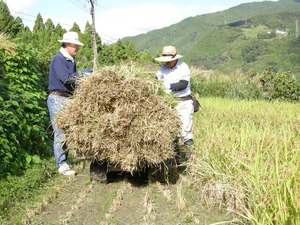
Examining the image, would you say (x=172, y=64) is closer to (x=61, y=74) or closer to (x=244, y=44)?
(x=61, y=74)

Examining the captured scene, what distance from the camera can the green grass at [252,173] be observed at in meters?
2.68

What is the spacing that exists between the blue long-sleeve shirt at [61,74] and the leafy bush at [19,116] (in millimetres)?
627

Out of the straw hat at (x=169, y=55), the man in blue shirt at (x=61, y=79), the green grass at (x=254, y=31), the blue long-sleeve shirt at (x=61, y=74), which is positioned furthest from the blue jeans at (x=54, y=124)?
the green grass at (x=254, y=31)

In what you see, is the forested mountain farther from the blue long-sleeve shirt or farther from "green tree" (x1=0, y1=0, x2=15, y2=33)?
the blue long-sleeve shirt

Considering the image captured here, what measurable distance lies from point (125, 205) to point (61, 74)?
2.23 m

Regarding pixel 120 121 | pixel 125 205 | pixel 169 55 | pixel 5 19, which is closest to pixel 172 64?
pixel 169 55

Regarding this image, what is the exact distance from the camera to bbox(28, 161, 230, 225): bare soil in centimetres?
342

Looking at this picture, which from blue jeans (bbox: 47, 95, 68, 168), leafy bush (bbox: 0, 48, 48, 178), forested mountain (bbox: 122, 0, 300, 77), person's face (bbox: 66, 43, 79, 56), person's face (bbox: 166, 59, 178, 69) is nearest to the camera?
leafy bush (bbox: 0, 48, 48, 178)

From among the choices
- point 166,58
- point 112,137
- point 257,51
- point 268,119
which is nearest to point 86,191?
point 112,137

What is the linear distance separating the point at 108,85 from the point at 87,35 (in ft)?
92.7

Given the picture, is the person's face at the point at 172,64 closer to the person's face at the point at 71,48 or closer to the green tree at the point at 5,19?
the person's face at the point at 71,48

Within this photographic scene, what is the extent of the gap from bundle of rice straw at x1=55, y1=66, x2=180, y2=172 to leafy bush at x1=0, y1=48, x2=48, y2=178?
1.00m

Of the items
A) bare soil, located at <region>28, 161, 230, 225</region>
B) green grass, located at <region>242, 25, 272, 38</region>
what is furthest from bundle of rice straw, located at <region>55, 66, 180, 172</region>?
green grass, located at <region>242, 25, 272, 38</region>

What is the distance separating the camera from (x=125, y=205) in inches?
152
